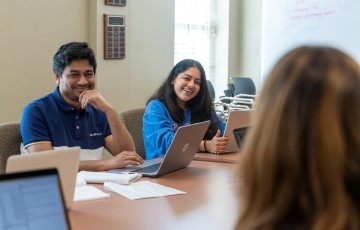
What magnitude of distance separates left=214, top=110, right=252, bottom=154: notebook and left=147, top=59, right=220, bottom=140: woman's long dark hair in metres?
0.20

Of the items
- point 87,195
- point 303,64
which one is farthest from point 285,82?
point 87,195

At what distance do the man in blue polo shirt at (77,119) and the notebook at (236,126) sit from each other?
1.69 ft

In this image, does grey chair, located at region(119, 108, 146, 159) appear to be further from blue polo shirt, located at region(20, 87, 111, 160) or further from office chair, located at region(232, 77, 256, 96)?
office chair, located at region(232, 77, 256, 96)

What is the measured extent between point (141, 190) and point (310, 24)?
2013 mm

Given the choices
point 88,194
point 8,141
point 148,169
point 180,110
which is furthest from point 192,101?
point 88,194

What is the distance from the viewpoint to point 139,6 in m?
4.48

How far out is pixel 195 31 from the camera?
5.84 metres

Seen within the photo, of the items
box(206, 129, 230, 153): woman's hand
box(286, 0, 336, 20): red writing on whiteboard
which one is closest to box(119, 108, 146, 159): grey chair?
box(206, 129, 230, 153): woman's hand

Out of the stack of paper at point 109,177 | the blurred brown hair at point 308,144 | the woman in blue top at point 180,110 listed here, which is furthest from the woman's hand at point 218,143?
the blurred brown hair at point 308,144

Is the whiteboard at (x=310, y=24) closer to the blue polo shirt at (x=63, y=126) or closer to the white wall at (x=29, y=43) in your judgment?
the blue polo shirt at (x=63, y=126)

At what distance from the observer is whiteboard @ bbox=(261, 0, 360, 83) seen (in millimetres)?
3225

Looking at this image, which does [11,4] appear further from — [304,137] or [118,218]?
[304,137]

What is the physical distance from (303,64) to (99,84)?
335 centimetres

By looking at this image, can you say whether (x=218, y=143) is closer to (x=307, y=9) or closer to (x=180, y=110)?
(x=180, y=110)
